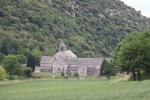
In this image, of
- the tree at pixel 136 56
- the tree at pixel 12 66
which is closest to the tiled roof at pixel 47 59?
the tree at pixel 12 66

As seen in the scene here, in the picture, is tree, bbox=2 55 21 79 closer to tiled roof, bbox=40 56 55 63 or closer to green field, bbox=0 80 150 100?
tiled roof, bbox=40 56 55 63

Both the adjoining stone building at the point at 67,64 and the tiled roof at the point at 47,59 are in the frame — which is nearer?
the adjoining stone building at the point at 67,64

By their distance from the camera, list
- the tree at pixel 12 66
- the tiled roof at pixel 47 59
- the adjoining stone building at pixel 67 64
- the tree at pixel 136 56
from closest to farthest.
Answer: the tree at pixel 136 56, the tree at pixel 12 66, the adjoining stone building at pixel 67 64, the tiled roof at pixel 47 59

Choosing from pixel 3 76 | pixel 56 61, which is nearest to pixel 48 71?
pixel 56 61

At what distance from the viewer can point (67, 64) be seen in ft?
598

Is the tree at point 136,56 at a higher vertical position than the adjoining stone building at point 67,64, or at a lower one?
higher

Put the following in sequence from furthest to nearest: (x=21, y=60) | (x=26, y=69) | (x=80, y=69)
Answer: (x=80, y=69), (x=21, y=60), (x=26, y=69)

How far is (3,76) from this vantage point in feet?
365

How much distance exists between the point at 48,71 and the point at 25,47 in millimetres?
17901

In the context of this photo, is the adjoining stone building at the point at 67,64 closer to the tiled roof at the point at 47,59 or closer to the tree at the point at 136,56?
the tiled roof at the point at 47,59

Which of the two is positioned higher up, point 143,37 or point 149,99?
point 143,37

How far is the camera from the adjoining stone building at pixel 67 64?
17499cm

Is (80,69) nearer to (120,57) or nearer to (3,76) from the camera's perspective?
(3,76)

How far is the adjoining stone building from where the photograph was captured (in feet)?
574
